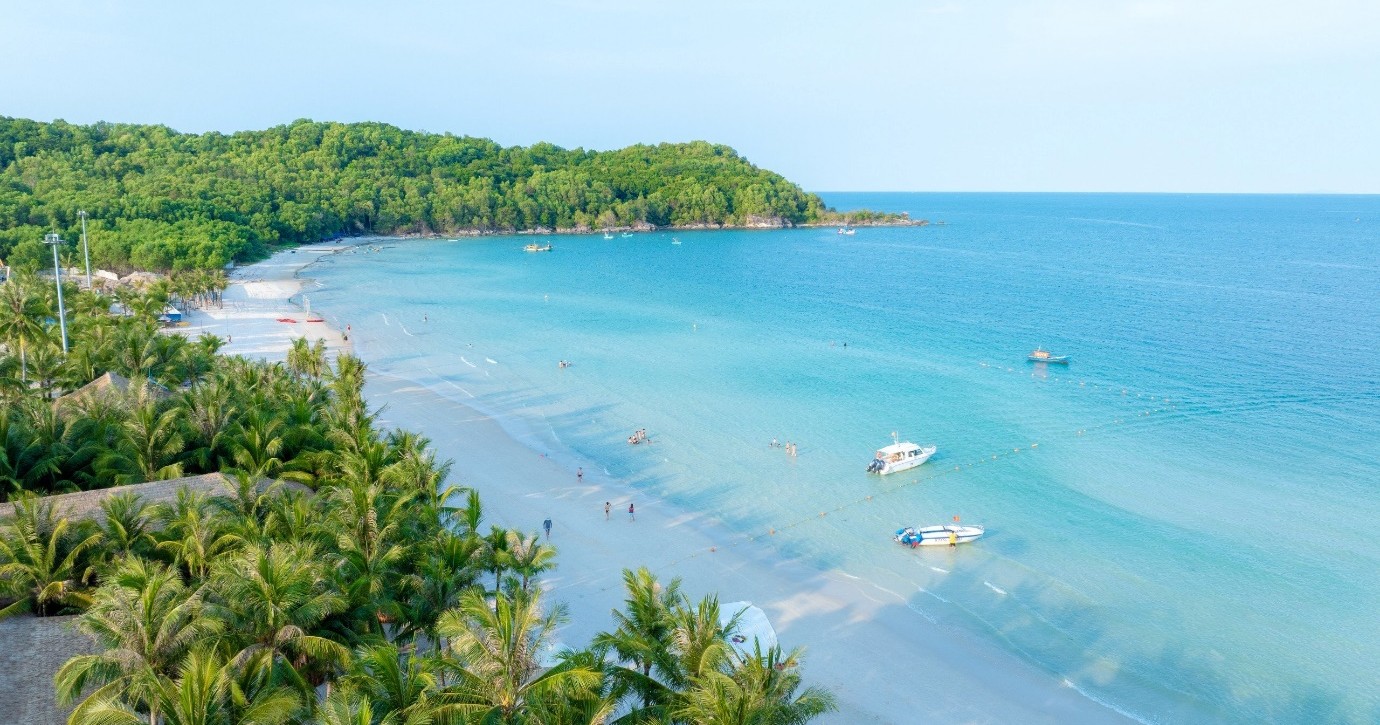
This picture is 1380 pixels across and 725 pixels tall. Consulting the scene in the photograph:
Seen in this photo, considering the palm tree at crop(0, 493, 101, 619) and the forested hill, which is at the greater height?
the forested hill

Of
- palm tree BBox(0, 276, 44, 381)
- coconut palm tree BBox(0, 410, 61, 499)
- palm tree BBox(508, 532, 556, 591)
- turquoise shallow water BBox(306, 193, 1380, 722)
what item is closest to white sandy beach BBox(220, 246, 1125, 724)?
turquoise shallow water BBox(306, 193, 1380, 722)

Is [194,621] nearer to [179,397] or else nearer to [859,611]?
[179,397]

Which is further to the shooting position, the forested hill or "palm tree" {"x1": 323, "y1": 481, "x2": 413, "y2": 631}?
the forested hill

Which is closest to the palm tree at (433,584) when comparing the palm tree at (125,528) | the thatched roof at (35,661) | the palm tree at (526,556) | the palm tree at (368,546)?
the palm tree at (368,546)

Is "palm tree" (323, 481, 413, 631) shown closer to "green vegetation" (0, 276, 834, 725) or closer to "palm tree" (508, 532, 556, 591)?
"green vegetation" (0, 276, 834, 725)

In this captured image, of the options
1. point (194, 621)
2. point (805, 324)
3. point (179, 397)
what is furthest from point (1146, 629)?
point (805, 324)

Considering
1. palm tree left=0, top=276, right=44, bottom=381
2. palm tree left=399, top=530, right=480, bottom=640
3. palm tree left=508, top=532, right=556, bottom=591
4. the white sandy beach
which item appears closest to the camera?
palm tree left=399, top=530, right=480, bottom=640

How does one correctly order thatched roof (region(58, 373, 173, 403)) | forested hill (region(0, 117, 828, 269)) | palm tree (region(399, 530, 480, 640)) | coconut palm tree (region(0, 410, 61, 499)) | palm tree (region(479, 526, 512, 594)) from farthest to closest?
forested hill (region(0, 117, 828, 269)) → thatched roof (region(58, 373, 173, 403)) → coconut palm tree (region(0, 410, 61, 499)) → palm tree (region(479, 526, 512, 594)) → palm tree (region(399, 530, 480, 640))
